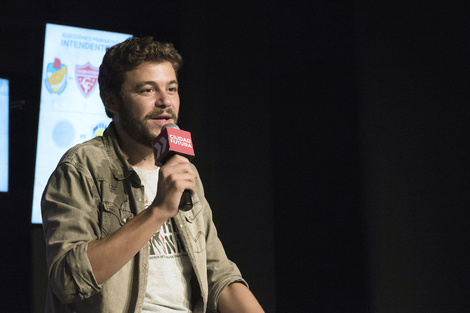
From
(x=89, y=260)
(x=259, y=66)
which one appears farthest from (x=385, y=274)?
(x=89, y=260)

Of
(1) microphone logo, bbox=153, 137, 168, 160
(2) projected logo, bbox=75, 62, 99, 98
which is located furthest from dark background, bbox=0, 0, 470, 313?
(1) microphone logo, bbox=153, 137, 168, 160

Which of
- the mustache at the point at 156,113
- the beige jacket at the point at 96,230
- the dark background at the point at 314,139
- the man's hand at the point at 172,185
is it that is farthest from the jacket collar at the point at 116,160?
the dark background at the point at 314,139

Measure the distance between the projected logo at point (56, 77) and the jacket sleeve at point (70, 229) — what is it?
1398mm

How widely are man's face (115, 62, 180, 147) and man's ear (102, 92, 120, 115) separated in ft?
0.13

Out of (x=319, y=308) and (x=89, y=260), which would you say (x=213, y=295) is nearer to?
(x=89, y=260)

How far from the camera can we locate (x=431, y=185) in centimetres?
278

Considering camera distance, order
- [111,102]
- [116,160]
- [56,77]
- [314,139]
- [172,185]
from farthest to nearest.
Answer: [314,139] < [56,77] < [111,102] < [116,160] < [172,185]

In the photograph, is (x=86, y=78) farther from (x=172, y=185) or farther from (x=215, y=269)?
(x=172, y=185)

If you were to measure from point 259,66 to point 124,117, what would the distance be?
1.95 metres

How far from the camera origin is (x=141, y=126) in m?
1.81

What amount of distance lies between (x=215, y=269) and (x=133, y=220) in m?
0.49

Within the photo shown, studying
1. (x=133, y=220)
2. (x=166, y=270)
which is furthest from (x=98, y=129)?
(x=133, y=220)

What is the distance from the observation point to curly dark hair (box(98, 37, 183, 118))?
1.85 m

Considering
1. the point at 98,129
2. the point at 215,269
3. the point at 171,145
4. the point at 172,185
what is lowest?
the point at 215,269
